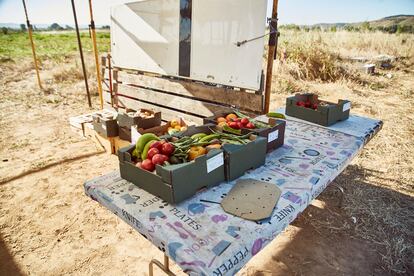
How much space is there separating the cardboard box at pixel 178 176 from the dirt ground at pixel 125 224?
1.36m

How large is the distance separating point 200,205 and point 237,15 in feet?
10.8

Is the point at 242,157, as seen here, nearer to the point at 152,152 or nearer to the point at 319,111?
the point at 152,152

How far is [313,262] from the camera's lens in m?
2.79

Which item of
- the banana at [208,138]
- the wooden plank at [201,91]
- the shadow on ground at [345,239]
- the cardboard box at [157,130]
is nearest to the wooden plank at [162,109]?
the wooden plank at [201,91]

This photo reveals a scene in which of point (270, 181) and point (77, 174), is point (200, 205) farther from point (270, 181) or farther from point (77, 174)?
point (77, 174)

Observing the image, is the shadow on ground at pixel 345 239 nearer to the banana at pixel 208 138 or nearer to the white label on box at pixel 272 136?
the white label on box at pixel 272 136

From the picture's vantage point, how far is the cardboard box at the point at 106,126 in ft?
15.5

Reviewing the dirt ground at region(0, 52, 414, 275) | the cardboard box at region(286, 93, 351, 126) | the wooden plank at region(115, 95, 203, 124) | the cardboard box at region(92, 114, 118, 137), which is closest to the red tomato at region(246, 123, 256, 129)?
the cardboard box at region(286, 93, 351, 126)

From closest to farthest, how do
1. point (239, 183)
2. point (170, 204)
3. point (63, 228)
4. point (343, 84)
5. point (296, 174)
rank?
point (170, 204) < point (239, 183) < point (296, 174) < point (63, 228) < point (343, 84)

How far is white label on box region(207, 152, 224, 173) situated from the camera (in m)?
1.69

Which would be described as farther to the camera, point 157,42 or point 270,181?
point 157,42

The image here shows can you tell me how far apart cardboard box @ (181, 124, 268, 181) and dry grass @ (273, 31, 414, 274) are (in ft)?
6.14

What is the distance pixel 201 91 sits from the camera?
15.9 ft

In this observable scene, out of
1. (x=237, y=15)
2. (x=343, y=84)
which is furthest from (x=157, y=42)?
(x=343, y=84)
